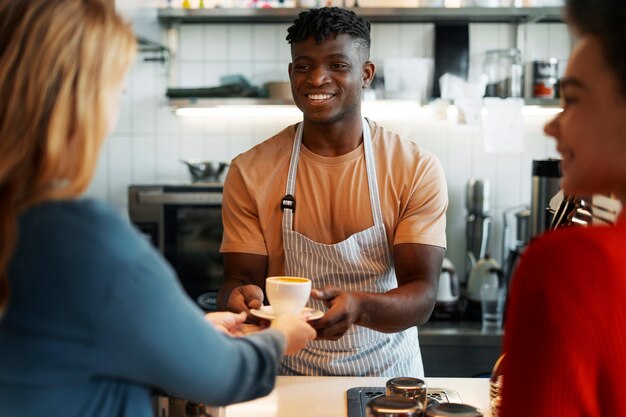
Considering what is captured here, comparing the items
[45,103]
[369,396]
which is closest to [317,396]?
[369,396]

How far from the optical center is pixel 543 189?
9.38ft

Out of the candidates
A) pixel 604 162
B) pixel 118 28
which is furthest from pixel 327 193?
pixel 604 162

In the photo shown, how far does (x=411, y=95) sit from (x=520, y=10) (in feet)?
1.92

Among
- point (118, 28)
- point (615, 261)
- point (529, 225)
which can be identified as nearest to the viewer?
point (615, 261)

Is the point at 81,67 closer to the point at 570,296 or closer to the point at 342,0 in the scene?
the point at 570,296

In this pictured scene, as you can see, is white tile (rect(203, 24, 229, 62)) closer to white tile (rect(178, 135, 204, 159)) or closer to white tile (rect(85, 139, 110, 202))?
white tile (rect(178, 135, 204, 159))

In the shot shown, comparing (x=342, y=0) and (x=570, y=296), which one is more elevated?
(x=342, y=0)

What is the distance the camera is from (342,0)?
3.38m

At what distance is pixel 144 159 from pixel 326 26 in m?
1.89

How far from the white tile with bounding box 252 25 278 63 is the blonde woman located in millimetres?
2696

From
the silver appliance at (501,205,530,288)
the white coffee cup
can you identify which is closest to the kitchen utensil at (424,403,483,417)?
the white coffee cup

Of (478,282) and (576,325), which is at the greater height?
(576,325)

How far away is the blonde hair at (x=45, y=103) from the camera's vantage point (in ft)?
3.04

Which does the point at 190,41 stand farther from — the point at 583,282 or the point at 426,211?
the point at 583,282
